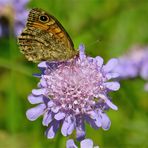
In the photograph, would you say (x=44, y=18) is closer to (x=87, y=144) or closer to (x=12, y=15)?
(x=87, y=144)

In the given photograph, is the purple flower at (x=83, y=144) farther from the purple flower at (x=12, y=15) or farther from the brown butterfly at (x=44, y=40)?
the purple flower at (x=12, y=15)

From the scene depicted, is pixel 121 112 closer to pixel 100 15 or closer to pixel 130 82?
pixel 130 82

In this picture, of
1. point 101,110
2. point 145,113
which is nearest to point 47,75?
point 101,110

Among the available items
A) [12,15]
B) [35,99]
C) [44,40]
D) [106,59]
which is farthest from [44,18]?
[106,59]

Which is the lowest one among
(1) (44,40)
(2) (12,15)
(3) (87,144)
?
(3) (87,144)

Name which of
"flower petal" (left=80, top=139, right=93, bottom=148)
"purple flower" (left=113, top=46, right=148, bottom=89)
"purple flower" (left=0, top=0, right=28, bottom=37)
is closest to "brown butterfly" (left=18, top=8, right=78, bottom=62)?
"flower petal" (left=80, top=139, right=93, bottom=148)
